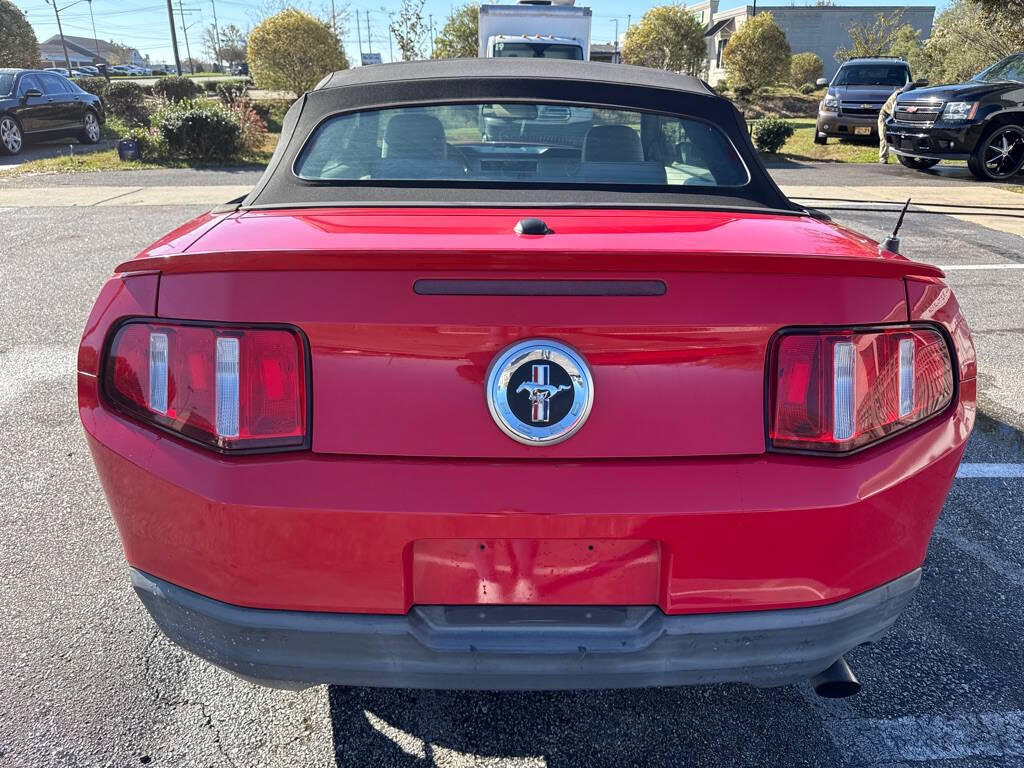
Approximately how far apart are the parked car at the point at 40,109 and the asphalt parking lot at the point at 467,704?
51.8 feet

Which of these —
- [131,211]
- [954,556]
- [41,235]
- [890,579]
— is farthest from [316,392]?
[131,211]

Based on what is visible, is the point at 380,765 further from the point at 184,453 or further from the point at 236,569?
the point at 184,453

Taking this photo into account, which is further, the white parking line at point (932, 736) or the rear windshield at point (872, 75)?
the rear windshield at point (872, 75)

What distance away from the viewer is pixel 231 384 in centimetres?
150

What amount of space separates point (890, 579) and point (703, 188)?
1.34 m

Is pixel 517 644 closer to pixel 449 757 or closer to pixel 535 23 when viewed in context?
pixel 449 757

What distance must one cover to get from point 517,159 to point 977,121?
41.0ft

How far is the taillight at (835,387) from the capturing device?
59.7 inches

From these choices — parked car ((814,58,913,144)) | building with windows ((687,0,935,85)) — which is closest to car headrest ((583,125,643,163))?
parked car ((814,58,913,144))

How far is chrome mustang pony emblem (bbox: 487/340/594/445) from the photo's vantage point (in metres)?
1.43

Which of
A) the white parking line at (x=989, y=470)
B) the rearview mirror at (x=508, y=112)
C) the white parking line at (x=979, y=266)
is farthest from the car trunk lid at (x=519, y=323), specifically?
the white parking line at (x=979, y=266)

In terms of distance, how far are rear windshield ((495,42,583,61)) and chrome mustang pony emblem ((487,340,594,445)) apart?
508 inches

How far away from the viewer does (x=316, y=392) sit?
58.2 inches

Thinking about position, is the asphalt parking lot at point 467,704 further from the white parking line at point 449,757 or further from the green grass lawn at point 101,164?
the green grass lawn at point 101,164
